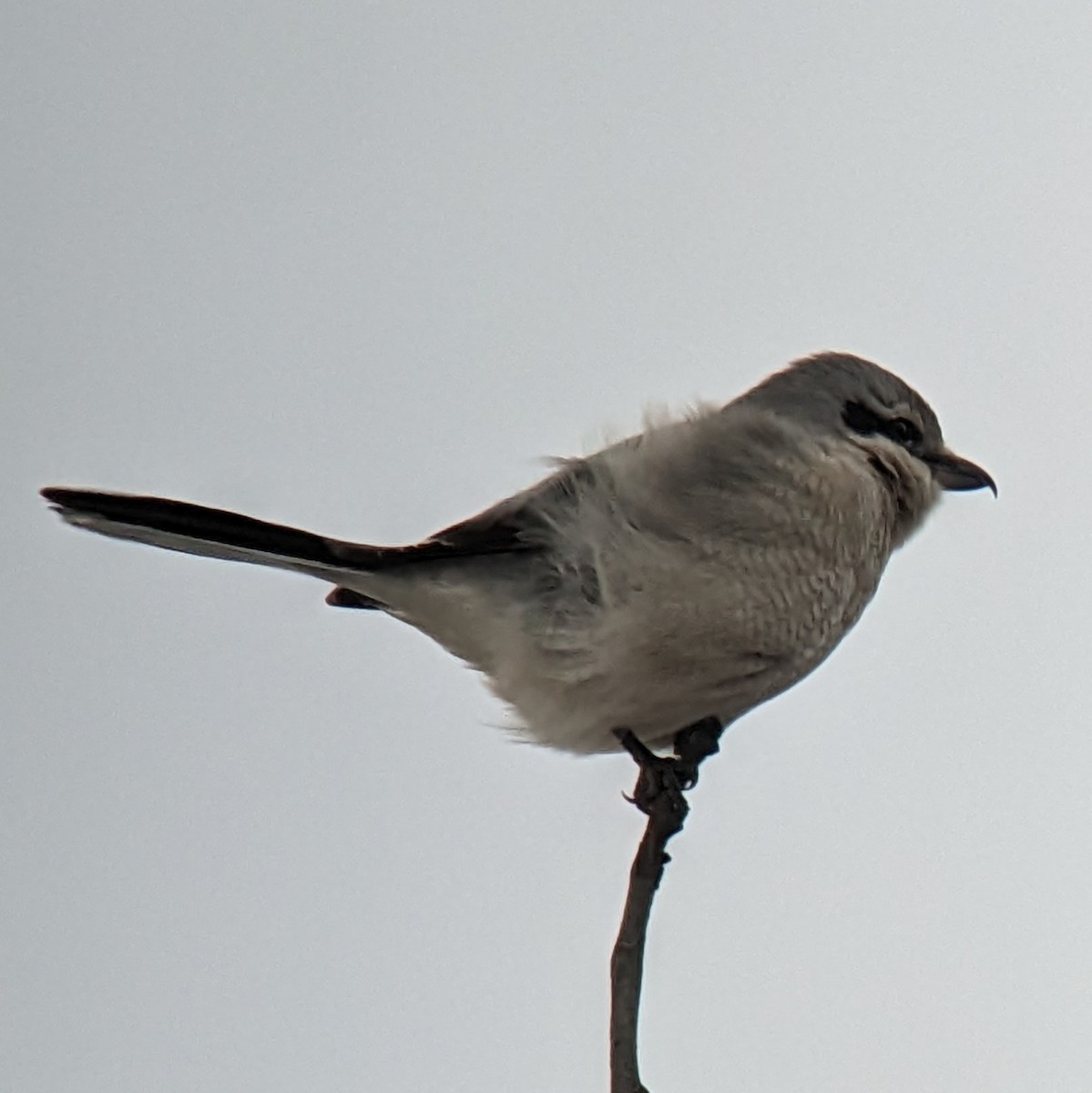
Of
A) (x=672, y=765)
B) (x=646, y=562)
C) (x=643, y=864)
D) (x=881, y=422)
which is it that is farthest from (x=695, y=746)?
(x=881, y=422)

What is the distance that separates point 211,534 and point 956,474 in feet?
4.63

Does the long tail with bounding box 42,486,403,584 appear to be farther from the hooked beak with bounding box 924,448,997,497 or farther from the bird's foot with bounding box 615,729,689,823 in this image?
the hooked beak with bounding box 924,448,997,497

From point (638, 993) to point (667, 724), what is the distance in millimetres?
750

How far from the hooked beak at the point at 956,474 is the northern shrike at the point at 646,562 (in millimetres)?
105

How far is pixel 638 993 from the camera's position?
7.13 feet

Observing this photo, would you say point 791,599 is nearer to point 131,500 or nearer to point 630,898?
point 630,898

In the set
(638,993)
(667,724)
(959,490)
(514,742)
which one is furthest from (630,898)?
(959,490)

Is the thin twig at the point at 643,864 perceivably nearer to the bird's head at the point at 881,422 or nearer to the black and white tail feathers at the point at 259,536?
the black and white tail feathers at the point at 259,536

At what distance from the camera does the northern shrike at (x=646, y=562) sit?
274 centimetres

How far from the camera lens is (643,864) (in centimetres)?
232

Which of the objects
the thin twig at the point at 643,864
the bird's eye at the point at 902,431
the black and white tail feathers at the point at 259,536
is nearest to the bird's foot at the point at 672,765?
the thin twig at the point at 643,864

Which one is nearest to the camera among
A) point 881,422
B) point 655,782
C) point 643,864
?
point 643,864

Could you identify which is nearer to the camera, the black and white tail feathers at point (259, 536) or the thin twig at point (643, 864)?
the thin twig at point (643, 864)

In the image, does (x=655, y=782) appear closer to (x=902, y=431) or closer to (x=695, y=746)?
(x=695, y=746)
